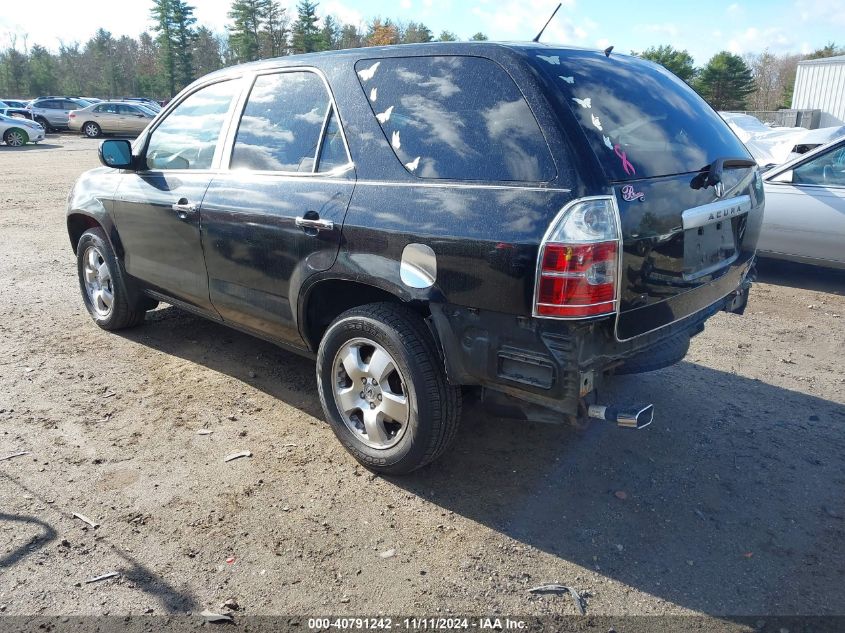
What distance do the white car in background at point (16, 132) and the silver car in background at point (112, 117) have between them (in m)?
4.32

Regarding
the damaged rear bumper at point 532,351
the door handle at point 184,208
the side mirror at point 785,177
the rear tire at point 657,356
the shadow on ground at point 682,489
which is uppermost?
the door handle at point 184,208

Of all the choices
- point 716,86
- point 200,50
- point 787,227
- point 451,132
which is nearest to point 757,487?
point 451,132

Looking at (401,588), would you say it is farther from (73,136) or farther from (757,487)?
(73,136)

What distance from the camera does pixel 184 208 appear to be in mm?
4141

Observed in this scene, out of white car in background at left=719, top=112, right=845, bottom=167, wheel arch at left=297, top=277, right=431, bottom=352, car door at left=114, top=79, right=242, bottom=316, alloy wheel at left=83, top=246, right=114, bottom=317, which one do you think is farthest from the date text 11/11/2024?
white car in background at left=719, top=112, right=845, bottom=167

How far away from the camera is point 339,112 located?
3.41m

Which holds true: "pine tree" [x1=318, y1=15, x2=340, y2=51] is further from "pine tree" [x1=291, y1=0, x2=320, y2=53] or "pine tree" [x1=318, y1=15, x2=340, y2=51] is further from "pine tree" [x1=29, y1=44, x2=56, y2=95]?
"pine tree" [x1=29, y1=44, x2=56, y2=95]

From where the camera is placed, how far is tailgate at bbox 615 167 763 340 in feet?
8.91

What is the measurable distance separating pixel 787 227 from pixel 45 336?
6.76 meters

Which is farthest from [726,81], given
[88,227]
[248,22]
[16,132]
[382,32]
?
[88,227]

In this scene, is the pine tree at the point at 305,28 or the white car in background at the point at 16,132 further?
the pine tree at the point at 305,28

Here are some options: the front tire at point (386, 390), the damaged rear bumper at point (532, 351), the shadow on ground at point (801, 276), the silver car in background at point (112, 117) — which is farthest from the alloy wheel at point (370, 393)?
the silver car in background at point (112, 117)

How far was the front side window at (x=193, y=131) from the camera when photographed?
4.18m

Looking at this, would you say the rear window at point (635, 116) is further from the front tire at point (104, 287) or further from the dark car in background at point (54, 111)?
the dark car in background at point (54, 111)
